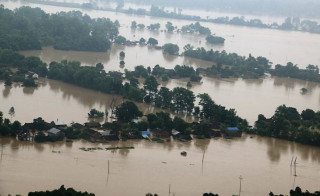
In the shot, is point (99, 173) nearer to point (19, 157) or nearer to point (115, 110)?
point (19, 157)

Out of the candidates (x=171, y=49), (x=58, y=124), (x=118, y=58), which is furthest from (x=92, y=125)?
(x=171, y=49)

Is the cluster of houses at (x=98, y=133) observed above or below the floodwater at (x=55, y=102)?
below


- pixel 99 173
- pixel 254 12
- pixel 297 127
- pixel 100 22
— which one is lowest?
pixel 99 173

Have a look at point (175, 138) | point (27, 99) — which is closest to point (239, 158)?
point (175, 138)

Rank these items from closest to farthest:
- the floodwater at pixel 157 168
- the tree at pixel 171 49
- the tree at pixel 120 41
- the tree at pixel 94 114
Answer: the floodwater at pixel 157 168 → the tree at pixel 94 114 → the tree at pixel 171 49 → the tree at pixel 120 41

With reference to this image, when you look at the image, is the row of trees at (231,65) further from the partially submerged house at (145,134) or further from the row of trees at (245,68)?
the partially submerged house at (145,134)

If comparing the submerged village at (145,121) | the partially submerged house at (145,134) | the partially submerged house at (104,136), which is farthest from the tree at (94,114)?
the partially submerged house at (145,134)

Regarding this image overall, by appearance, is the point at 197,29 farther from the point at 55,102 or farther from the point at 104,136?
the point at 104,136
